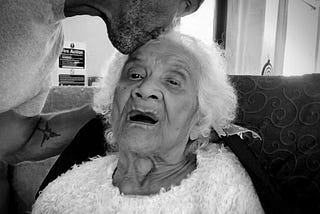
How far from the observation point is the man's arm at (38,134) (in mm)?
1619

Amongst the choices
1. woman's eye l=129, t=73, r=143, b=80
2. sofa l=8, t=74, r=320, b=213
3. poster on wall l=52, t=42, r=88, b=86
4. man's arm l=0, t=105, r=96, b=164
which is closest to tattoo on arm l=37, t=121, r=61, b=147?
man's arm l=0, t=105, r=96, b=164

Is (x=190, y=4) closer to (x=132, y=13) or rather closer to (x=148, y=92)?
(x=132, y=13)

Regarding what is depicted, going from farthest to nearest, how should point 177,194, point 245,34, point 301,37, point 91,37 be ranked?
point 301,37 → point 245,34 → point 91,37 → point 177,194

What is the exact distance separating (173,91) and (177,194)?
390mm

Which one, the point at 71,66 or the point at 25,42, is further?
the point at 71,66

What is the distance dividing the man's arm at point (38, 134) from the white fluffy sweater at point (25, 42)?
32cm

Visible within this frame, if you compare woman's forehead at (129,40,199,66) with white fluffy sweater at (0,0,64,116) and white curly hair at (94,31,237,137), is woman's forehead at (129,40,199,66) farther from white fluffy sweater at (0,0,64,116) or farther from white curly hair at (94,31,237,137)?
white fluffy sweater at (0,0,64,116)

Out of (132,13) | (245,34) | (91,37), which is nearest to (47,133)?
(132,13)

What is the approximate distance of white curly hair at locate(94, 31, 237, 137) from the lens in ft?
4.64

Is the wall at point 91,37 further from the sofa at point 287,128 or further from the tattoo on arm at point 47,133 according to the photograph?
the sofa at point 287,128

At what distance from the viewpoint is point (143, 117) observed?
1.33 metres

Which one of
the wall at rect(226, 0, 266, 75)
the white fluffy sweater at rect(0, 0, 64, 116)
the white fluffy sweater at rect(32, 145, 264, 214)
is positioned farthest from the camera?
the wall at rect(226, 0, 266, 75)

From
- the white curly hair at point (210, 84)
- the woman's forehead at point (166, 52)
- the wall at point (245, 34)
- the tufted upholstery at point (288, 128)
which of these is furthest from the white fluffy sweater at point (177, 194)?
the wall at point (245, 34)

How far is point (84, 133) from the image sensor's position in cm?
160
